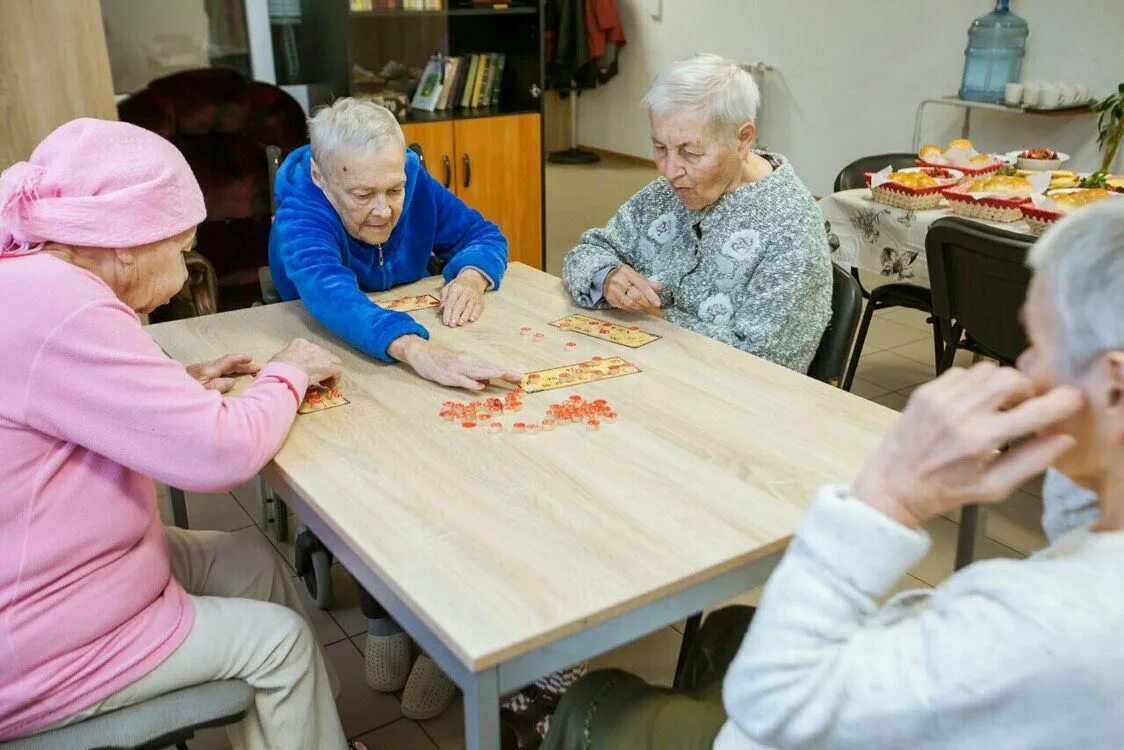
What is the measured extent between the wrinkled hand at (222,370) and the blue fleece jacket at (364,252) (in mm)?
214

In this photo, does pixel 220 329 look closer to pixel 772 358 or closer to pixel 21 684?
pixel 21 684

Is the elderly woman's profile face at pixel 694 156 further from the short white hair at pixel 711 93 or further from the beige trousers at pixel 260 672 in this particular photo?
the beige trousers at pixel 260 672

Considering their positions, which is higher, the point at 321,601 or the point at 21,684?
the point at 21,684

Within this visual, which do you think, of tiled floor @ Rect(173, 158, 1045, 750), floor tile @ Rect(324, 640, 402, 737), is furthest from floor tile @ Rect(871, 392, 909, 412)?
floor tile @ Rect(324, 640, 402, 737)

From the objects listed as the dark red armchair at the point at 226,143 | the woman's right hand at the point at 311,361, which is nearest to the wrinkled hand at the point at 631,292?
the woman's right hand at the point at 311,361

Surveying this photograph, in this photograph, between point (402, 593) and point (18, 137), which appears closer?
point (402, 593)

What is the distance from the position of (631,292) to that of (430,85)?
2992 mm

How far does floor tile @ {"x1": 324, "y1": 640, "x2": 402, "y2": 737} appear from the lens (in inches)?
82.1

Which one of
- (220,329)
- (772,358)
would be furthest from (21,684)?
(772,358)

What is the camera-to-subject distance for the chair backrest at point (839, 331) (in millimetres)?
2074

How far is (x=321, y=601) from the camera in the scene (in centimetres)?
246

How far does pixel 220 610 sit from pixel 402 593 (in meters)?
0.46

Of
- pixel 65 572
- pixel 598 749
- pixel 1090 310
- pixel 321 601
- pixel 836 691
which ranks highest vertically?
pixel 1090 310

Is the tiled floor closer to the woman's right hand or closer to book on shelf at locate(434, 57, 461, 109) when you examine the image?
the woman's right hand
